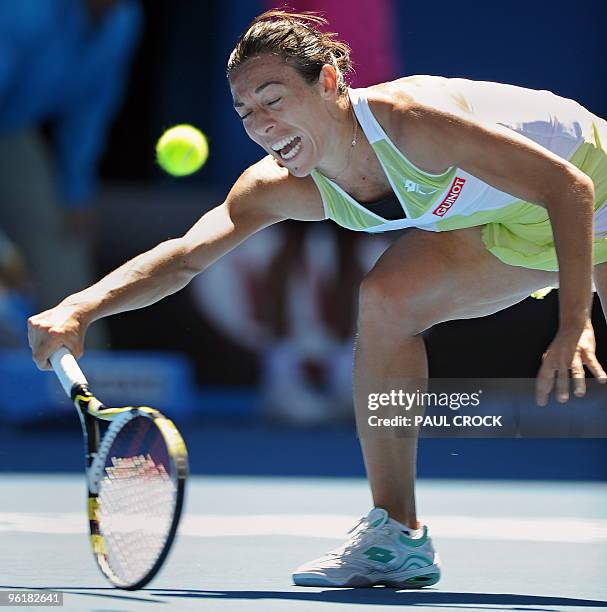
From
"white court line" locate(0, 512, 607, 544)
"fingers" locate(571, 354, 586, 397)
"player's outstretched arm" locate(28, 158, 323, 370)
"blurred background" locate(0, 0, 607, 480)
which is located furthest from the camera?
"blurred background" locate(0, 0, 607, 480)

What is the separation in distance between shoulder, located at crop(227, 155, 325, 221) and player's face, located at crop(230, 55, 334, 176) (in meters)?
0.20

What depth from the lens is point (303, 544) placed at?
3701mm

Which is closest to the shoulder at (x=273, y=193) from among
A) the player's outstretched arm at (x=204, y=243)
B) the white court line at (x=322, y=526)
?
the player's outstretched arm at (x=204, y=243)

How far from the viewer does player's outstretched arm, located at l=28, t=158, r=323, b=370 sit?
312cm

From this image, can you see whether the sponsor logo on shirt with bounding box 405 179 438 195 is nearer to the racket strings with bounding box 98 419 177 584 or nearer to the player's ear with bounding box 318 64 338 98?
the player's ear with bounding box 318 64 338 98

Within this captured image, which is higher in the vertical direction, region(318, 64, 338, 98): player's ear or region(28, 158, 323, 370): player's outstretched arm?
region(318, 64, 338, 98): player's ear

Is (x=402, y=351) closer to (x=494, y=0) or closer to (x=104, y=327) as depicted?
(x=494, y=0)

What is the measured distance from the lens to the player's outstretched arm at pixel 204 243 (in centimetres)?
312

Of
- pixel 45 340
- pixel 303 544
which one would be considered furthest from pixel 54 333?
pixel 303 544

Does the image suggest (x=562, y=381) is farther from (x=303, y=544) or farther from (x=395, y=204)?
(x=303, y=544)

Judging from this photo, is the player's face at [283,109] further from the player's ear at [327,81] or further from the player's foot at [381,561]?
the player's foot at [381,561]

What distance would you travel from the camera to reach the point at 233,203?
10.7ft

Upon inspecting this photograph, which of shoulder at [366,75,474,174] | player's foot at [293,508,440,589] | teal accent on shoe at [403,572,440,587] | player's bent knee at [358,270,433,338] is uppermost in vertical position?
shoulder at [366,75,474,174]

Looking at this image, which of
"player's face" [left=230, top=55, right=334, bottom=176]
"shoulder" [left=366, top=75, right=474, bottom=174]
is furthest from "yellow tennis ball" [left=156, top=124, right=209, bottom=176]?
"shoulder" [left=366, top=75, right=474, bottom=174]
